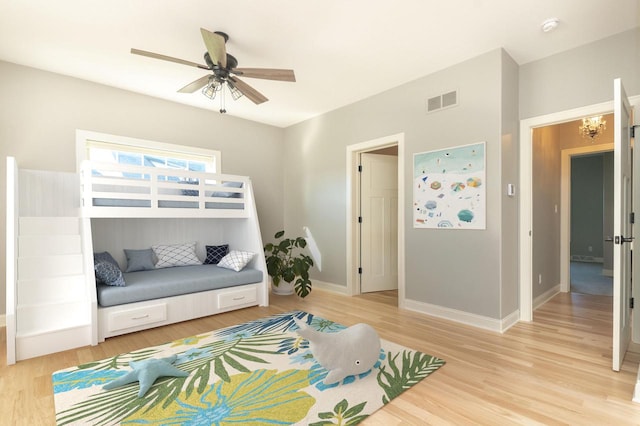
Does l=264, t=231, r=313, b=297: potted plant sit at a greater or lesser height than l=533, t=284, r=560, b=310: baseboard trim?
greater

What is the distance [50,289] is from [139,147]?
6.43 feet

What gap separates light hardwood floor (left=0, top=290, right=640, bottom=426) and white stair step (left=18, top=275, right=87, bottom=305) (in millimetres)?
466

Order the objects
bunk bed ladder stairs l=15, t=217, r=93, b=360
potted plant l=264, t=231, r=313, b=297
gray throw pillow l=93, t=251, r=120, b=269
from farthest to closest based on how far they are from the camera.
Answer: potted plant l=264, t=231, r=313, b=297 < gray throw pillow l=93, t=251, r=120, b=269 < bunk bed ladder stairs l=15, t=217, r=93, b=360

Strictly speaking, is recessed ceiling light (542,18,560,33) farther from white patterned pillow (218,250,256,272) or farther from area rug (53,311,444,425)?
white patterned pillow (218,250,256,272)

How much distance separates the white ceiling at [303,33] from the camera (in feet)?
7.77

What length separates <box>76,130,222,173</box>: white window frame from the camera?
361 centimetres

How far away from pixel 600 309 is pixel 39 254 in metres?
5.94

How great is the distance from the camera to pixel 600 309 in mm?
3635

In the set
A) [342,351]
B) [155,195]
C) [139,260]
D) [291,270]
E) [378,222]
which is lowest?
[342,351]

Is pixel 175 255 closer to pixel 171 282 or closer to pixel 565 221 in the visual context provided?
pixel 171 282

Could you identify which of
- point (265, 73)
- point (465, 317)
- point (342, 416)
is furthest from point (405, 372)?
point (265, 73)

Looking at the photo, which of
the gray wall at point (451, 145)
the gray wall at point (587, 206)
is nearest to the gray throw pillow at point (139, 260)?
the gray wall at point (451, 145)

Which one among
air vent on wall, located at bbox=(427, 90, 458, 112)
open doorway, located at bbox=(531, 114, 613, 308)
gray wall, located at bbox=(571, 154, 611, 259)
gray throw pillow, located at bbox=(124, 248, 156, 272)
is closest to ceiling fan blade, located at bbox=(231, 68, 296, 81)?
air vent on wall, located at bbox=(427, 90, 458, 112)

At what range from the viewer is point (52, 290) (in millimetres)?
2789
